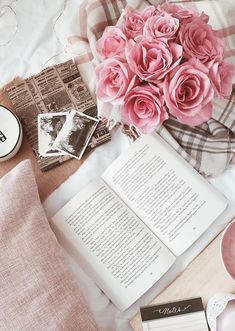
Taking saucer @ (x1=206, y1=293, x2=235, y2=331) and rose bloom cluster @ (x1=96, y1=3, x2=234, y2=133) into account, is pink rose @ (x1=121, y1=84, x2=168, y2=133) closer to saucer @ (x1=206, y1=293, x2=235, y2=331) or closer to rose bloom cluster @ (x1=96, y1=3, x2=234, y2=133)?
rose bloom cluster @ (x1=96, y1=3, x2=234, y2=133)

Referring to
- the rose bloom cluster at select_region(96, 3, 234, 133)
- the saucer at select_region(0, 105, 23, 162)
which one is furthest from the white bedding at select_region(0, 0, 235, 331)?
the rose bloom cluster at select_region(96, 3, 234, 133)

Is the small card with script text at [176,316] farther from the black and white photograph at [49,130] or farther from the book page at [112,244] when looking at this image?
the black and white photograph at [49,130]

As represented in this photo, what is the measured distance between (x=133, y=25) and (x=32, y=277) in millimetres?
446

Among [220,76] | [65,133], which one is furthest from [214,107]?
[65,133]

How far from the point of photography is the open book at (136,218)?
80 centimetres

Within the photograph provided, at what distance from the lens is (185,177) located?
851 millimetres

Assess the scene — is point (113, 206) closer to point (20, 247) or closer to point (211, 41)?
point (20, 247)

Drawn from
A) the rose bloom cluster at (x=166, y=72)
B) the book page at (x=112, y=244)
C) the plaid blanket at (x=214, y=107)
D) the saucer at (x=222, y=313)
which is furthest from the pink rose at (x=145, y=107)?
the saucer at (x=222, y=313)

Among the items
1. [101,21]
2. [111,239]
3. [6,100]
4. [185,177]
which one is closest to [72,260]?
[111,239]

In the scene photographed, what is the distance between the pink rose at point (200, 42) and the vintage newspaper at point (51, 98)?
0.29 meters

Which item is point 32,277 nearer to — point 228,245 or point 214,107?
point 228,245

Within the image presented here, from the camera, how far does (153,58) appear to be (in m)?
0.66

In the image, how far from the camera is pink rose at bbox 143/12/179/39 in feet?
2.17

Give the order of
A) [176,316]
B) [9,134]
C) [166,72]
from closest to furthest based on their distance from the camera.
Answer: [166,72], [176,316], [9,134]
